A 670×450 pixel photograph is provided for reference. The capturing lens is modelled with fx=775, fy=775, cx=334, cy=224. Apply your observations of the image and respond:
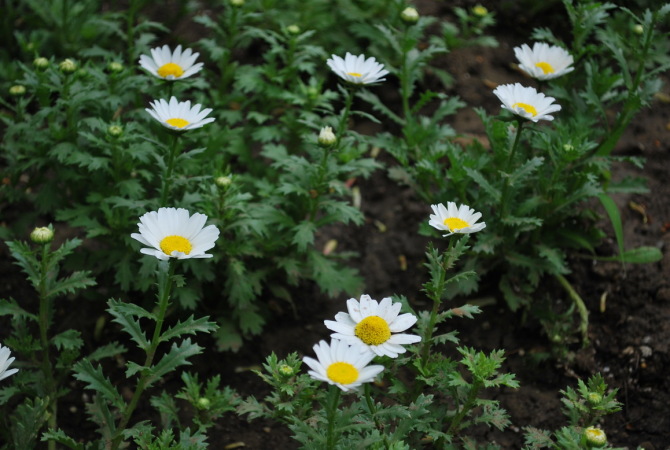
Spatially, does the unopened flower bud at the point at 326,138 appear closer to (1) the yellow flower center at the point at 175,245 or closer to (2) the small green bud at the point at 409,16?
(1) the yellow flower center at the point at 175,245

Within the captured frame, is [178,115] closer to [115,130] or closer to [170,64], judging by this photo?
[115,130]

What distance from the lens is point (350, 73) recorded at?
10.5 ft

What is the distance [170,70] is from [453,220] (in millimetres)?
1425

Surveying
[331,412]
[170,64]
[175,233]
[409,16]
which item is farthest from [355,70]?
[331,412]

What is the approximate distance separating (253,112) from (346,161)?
0.65 metres

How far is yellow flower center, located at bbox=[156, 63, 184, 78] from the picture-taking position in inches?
131

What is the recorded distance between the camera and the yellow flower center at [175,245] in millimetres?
2441

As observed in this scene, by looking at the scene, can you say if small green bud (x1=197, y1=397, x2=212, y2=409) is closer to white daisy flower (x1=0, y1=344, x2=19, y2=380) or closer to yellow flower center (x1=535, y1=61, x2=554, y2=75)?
white daisy flower (x1=0, y1=344, x2=19, y2=380)

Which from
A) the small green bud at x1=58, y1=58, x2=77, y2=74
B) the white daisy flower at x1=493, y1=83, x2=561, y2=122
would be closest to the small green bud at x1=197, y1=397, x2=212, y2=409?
the small green bud at x1=58, y1=58, x2=77, y2=74

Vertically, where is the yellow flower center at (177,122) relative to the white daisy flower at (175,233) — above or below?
above

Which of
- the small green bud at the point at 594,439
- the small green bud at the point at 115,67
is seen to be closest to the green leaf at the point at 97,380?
the small green bud at the point at 115,67

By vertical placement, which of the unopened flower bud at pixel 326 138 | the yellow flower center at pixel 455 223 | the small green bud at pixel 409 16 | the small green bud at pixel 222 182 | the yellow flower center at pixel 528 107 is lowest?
the yellow flower center at pixel 455 223

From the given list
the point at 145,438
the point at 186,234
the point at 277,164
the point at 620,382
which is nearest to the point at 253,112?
the point at 277,164

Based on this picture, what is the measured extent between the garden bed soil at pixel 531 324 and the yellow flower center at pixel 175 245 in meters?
1.08
